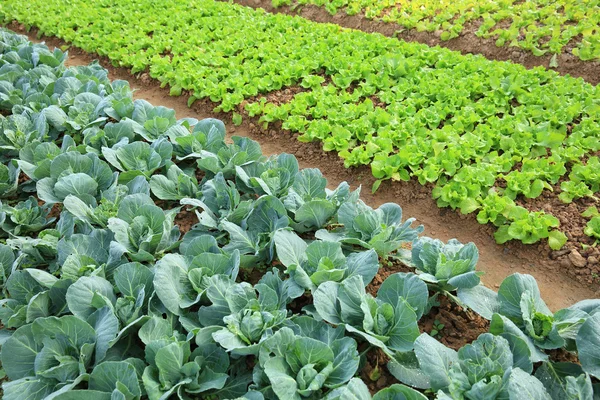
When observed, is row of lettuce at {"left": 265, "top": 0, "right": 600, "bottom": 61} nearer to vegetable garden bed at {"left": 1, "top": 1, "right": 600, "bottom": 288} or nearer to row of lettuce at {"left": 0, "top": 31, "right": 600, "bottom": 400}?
vegetable garden bed at {"left": 1, "top": 1, "right": 600, "bottom": 288}

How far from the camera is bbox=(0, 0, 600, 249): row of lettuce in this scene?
14.3 ft

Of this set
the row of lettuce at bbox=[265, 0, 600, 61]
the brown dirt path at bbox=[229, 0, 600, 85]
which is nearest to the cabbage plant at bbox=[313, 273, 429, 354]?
the brown dirt path at bbox=[229, 0, 600, 85]

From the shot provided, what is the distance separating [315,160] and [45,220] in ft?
9.42

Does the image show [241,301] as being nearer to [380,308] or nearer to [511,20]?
[380,308]

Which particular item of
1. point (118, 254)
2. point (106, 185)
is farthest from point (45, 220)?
point (118, 254)

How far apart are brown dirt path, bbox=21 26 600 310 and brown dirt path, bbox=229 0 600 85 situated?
4.12 metres

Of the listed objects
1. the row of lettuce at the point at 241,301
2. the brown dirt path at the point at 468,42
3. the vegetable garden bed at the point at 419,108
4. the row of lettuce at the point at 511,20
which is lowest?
the row of lettuce at the point at 241,301

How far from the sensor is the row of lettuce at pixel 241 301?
231cm

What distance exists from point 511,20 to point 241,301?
7.85 metres

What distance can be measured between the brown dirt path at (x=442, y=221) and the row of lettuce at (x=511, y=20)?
14.1 feet

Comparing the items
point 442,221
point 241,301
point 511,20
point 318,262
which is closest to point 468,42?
point 511,20

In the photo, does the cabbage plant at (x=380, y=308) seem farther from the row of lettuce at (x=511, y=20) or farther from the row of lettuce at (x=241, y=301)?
the row of lettuce at (x=511, y=20)

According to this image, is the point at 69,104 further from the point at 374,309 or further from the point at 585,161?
the point at 585,161

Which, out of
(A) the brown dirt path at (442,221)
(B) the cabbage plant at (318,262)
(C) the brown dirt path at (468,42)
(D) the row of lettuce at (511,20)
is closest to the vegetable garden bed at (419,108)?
(A) the brown dirt path at (442,221)
